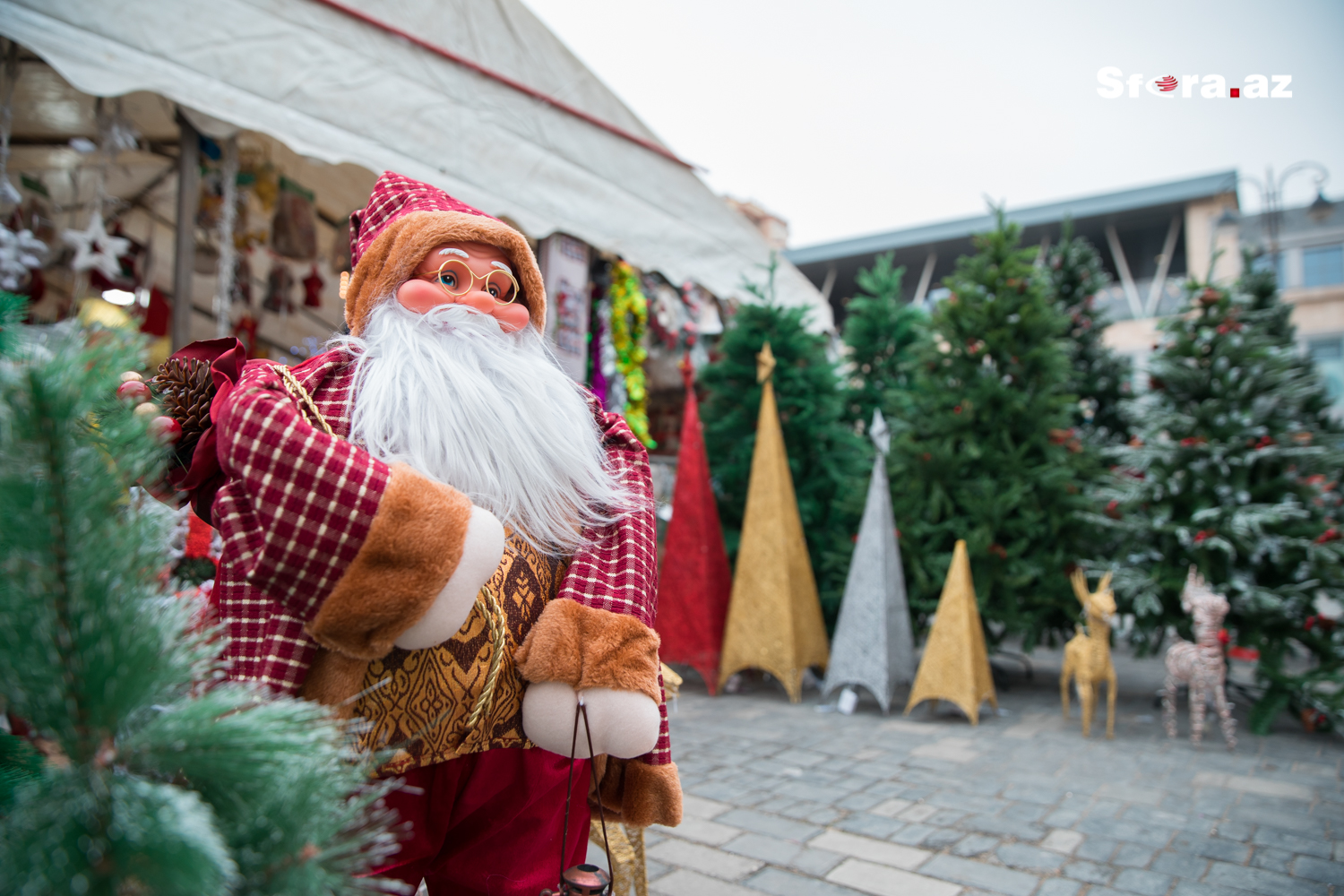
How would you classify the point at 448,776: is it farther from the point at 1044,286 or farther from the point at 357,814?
the point at 1044,286

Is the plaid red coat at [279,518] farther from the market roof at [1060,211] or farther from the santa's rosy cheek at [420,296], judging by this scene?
the market roof at [1060,211]

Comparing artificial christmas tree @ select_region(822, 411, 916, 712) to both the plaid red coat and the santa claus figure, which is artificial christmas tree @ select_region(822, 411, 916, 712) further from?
the plaid red coat

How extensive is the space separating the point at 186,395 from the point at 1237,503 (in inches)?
214

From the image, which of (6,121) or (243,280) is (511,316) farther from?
(243,280)

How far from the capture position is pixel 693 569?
17.5ft

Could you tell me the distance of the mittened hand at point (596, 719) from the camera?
1333mm

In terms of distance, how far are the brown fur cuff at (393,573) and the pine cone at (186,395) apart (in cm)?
48

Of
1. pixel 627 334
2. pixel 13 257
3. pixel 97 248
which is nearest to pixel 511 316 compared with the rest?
pixel 13 257

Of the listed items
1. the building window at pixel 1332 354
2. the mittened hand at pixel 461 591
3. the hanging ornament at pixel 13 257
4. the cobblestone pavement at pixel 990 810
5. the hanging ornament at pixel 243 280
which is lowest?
the cobblestone pavement at pixel 990 810

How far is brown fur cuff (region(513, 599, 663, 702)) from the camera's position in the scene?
4.39ft

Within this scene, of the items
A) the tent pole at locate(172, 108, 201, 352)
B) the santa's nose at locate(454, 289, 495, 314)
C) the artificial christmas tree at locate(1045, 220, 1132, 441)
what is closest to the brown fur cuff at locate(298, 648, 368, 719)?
the santa's nose at locate(454, 289, 495, 314)

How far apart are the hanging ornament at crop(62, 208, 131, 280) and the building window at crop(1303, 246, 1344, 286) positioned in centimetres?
2098

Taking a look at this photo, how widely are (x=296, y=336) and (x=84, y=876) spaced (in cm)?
663

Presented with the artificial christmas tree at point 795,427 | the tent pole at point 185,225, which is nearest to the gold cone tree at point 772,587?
the artificial christmas tree at point 795,427
